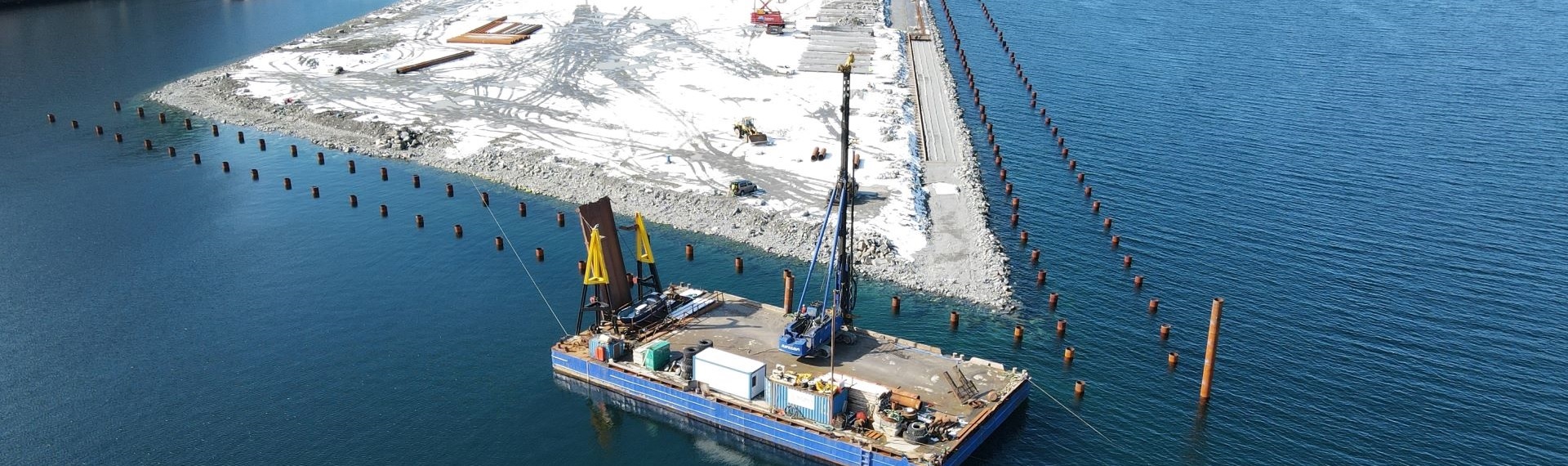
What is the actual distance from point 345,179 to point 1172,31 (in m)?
A: 95.8

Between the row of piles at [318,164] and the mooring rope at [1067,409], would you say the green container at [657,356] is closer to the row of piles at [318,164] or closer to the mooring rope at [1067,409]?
the mooring rope at [1067,409]

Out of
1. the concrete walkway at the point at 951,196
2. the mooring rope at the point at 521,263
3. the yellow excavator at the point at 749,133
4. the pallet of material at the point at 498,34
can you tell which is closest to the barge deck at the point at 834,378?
the mooring rope at the point at 521,263

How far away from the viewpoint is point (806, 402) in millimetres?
49938

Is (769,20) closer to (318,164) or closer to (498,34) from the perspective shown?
(498,34)

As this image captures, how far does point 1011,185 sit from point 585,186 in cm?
3010

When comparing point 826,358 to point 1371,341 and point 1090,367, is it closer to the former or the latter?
point 1090,367

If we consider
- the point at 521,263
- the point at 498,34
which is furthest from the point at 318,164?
the point at 498,34

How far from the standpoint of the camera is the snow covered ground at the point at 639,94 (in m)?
82.5

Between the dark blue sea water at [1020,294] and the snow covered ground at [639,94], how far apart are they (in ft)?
24.1

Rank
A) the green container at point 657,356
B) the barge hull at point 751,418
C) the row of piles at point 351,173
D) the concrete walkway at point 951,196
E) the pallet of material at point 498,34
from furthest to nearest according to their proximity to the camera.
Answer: the pallet of material at point 498,34
the row of piles at point 351,173
the concrete walkway at point 951,196
the green container at point 657,356
the barge hull at point 751,418

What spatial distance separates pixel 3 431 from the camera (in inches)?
2021

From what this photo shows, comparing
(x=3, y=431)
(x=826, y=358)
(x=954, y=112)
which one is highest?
(x=954, y=112)

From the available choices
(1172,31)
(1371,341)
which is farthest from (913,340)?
(1172,31)

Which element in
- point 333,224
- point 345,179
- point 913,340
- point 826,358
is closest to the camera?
point 826,358
